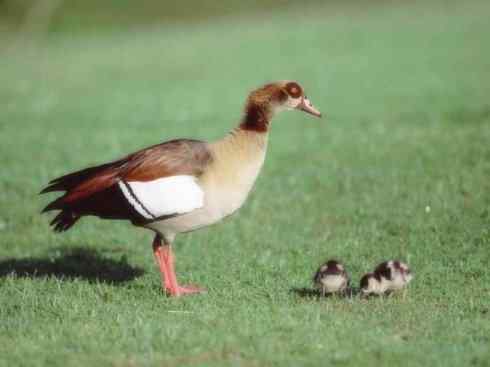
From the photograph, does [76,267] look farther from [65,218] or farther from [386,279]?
[386,279]

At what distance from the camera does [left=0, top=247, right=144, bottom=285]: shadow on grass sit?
809 cm

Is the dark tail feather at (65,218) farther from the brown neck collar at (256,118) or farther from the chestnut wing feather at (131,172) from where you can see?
the brown neck collar at (256,118)

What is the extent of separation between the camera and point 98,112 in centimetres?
1936

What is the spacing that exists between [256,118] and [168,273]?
62.3 inches

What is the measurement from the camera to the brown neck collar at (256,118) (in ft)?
23.9

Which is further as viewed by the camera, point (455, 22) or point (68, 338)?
point (455, 22)

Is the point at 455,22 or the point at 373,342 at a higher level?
the point at 455,22

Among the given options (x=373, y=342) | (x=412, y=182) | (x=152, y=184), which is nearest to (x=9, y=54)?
(x=412, y=182)

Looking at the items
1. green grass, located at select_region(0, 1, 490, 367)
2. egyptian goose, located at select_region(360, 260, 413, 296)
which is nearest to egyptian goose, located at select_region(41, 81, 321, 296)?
green grass, located at select_region(0, 1, 490, 367)

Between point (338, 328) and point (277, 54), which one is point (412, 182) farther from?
point (277, 54)

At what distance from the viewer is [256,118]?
7.30 m

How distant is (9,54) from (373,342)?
2981 cm

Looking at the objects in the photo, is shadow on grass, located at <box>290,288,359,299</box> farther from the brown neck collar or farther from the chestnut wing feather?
the brown neck collar

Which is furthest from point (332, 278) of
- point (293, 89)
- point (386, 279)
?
point (293, 89)
